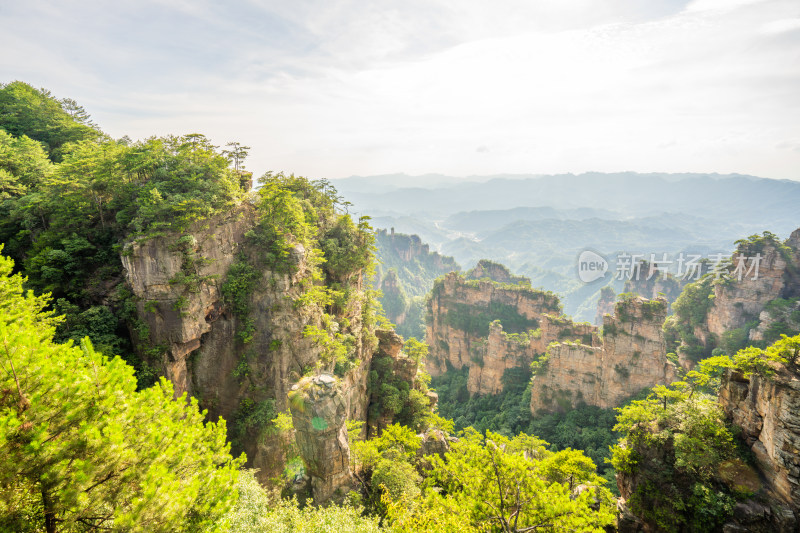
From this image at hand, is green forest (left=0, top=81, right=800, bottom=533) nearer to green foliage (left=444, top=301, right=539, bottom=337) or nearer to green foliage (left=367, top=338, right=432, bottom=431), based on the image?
green foliage (left=367, top=338, right=432, bottom=431)

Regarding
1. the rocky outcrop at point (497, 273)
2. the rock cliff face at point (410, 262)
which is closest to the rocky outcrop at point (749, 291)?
the rocky outcrop at point (497, 273)

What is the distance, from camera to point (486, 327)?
201 ft

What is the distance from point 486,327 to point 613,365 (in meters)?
25.3

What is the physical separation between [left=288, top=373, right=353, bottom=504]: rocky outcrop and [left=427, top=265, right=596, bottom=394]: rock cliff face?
38628mm

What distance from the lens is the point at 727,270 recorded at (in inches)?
1633

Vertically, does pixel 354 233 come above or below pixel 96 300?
above

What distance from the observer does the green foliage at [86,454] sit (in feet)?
19.3

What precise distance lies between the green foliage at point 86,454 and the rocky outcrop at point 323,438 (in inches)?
233

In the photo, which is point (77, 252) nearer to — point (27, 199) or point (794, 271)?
point (27, 199)

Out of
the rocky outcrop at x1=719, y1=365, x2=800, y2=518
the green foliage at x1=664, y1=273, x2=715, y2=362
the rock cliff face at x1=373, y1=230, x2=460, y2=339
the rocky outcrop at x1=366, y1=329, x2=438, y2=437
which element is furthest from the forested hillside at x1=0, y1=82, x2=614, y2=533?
the rock cliff face at x1=373, y1=230, x2=460, y2=339

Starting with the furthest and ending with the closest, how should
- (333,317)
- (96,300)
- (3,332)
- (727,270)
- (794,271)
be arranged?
(727,270)
(794,271)
(333,317)
(96,300)
(3,332)

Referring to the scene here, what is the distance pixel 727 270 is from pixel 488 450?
45.9 meters

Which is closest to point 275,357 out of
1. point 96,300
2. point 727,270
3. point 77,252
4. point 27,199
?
point 96,300

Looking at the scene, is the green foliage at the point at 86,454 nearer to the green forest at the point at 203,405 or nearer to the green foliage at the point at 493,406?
the green forest at the point at 203,405
